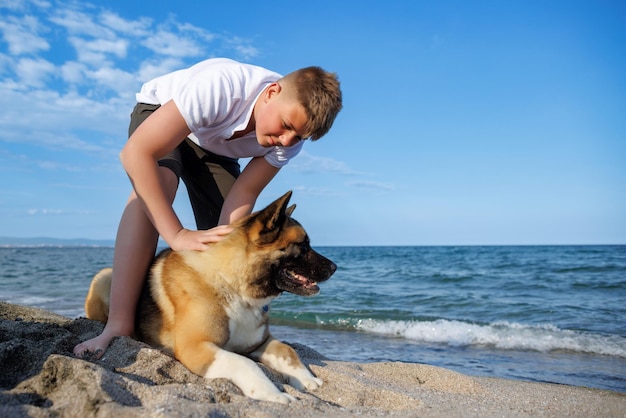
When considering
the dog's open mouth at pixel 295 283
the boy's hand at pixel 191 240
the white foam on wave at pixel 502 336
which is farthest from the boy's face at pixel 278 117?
the white foam on wave at pixel 502 336

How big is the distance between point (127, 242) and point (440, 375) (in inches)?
105

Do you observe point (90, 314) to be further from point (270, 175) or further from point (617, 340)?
point (617, 340)

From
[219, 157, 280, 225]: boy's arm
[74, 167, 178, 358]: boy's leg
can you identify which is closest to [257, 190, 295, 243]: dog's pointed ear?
[219, 157, 280, 225]: boy's arm

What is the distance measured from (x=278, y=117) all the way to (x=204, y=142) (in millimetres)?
821

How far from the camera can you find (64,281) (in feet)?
52.3

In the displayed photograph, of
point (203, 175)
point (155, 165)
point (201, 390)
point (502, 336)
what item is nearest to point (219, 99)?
point (155, 165)

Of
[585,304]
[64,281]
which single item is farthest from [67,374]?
[64,281]

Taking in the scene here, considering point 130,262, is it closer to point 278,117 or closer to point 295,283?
point 295,283

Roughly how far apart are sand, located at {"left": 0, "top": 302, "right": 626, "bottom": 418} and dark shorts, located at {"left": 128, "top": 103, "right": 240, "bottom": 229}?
4.35ft

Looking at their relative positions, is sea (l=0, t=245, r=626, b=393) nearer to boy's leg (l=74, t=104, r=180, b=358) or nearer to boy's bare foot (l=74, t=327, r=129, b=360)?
boy's leg (l=74, t=104, r=180, b=358)

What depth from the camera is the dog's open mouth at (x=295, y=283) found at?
11.7ft

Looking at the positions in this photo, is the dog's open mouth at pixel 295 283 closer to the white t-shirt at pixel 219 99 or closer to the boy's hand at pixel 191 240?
the boy's hand at pixel 191 240

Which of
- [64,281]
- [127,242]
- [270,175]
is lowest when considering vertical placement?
[64,281]

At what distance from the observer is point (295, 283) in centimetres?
360
